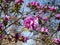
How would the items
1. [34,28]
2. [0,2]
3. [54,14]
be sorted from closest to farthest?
[34,28]
[0,2]
[54,14]

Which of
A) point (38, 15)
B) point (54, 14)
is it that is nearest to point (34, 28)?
point (38, 15)

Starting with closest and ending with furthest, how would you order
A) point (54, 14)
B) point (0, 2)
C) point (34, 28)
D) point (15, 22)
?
point (34, 28) < point (15, 22) < point (0, 2) < point (54, 14)

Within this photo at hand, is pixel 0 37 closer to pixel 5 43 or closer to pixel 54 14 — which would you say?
pixel 5 43

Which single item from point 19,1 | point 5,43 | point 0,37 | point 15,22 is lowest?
point 5,43

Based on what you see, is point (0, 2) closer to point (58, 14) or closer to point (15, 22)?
point (15, 22)

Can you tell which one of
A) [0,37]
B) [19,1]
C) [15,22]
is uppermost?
[19,1]

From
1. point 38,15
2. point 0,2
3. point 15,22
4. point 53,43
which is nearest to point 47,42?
point 53,43

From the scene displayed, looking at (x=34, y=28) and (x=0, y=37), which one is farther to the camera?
(x=0, y=37)

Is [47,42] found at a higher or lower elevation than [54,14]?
lower

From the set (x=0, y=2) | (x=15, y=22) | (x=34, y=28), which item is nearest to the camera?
(x=34, y=28)
